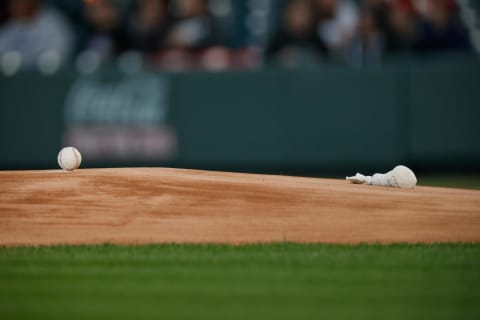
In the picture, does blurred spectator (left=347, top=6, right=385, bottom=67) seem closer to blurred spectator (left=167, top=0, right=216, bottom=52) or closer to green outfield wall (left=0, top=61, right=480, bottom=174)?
green outfield wall (left=0, top=61, right=480, bottom=174)

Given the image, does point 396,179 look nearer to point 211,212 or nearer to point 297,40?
point 211,212

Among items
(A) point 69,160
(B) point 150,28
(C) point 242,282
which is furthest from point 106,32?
(C) point 242,282

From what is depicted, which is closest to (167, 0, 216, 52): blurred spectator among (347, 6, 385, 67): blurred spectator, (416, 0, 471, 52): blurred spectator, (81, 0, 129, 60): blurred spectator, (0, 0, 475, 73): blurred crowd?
(0, 0, 475, 73): blurred crowd

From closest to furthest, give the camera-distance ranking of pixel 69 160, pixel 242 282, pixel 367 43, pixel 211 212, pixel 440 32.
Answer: pixel 242 282, pixel 211 212, pixel 69 160, pixel 440 32, pixel 367 43

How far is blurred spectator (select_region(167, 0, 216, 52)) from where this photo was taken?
14.6 m

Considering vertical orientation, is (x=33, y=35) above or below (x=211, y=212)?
above

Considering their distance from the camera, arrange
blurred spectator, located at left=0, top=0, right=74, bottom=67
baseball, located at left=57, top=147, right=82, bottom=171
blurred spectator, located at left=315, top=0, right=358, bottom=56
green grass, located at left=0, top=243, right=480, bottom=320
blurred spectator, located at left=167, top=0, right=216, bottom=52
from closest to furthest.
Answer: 1. green grass, located at left=0, top=243, right=480, bottom=320
2. baseball, located at left=57, top=147, right=82, bottom=171
3. blurred spectator, located at left=315, top=0, right=358, bottom=56
4. blurred spectator, located at left=167, top=0, right=216, bottom=52
5. blurred spectator, located at left=0, top=0, right=74, bottom=67

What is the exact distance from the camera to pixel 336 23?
14445 millimetres

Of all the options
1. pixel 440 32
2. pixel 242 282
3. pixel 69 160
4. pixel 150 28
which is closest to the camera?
pixel 242 282

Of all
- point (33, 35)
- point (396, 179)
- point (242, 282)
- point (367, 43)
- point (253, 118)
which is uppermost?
point (33, 35)

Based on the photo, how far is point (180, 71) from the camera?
1458 centimetres

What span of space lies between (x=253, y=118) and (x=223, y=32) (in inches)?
59.9

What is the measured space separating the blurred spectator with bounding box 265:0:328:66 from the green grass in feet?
26.0

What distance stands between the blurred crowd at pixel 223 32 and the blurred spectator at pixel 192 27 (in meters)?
0.01
